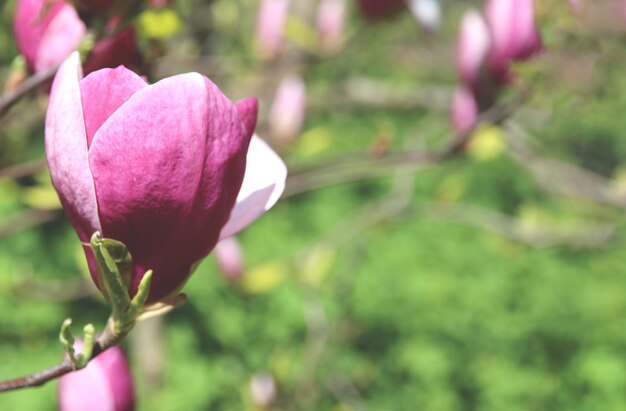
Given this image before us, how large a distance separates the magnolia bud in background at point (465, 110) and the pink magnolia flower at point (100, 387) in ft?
1.66

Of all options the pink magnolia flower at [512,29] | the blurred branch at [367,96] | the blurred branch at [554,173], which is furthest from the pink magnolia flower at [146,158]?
the blurred branch at [367,96]

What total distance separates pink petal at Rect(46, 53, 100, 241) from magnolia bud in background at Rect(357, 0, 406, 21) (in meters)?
0.73

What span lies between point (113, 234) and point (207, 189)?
2.0 inches

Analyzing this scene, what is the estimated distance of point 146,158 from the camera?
35 centimetres

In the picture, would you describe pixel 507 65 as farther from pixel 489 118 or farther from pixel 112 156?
pixel 112 156

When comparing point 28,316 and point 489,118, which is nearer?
point 489,118

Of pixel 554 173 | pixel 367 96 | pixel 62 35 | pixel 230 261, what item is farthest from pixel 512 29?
pixel 367 96

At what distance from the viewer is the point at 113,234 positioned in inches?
14.4

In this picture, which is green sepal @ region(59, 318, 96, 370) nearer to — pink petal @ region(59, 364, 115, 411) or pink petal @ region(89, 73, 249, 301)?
pink petal @ region(89, 73, 249, 301)

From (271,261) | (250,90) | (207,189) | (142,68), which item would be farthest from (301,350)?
(207,189)

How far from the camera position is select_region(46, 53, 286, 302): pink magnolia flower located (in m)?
0.34

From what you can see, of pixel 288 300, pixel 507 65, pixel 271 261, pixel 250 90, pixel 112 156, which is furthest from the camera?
pixel 271 261

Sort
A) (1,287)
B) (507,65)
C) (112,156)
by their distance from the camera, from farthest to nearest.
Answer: (1,287) → (507,65) → (112,156)

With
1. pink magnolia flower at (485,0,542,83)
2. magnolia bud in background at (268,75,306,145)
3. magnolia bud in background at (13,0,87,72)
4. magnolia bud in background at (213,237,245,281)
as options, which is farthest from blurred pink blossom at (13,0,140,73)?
magnolia bud in background at (213,237,245,281)
